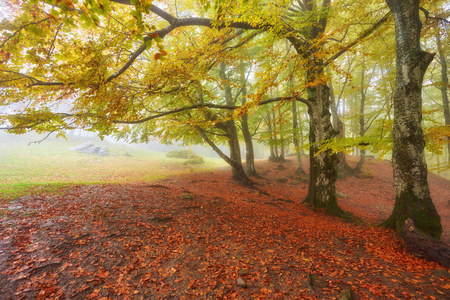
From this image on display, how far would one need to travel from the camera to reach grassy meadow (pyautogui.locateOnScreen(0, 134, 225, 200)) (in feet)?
30.7

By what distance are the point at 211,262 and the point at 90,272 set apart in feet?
7.49

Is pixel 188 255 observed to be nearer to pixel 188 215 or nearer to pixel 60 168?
pixel 188 215

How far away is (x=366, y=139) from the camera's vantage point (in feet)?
19.0

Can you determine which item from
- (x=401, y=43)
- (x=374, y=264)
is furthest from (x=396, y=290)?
(x=401, y=43)

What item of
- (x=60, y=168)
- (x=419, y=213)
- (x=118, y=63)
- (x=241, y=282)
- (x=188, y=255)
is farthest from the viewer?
(x=60, y=168)

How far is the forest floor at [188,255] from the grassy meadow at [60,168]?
154 inches

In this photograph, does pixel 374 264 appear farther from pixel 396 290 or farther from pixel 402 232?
pixel 402 232

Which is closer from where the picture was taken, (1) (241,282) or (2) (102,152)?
(1) (241,282)

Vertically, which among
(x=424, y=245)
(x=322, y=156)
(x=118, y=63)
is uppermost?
(x=118, y=63)

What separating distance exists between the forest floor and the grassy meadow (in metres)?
3.92

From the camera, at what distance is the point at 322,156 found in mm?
7656

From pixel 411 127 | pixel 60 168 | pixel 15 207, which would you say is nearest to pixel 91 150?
pixel 60 168

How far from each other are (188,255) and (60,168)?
20951 mm

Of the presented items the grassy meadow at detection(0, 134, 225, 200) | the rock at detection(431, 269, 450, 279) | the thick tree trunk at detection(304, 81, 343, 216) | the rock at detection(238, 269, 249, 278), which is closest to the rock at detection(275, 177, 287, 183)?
the thick tree trunk at detection(304, 81, 343, 216)
